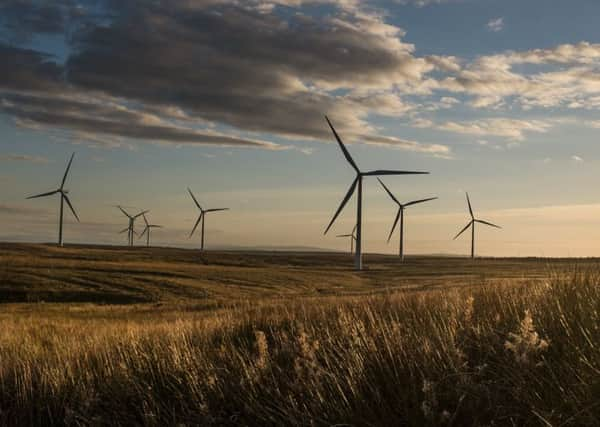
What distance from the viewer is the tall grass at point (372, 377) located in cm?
814

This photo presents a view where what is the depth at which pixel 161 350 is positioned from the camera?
1502 centimetres

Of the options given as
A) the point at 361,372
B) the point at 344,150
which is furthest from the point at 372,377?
the point at 344,150

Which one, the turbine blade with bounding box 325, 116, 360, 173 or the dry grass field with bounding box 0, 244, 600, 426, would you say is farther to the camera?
the turbine blade with bounding box 325, 116, 360, 173

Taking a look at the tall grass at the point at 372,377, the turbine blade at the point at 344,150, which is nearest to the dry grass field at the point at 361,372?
the tall grass at the point at 372,377

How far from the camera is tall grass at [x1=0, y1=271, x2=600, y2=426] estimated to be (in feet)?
26.7

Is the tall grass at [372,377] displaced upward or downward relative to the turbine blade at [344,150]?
downward

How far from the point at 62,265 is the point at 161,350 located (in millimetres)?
63595

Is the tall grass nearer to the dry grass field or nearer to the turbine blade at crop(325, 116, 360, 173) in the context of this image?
the dry grass field

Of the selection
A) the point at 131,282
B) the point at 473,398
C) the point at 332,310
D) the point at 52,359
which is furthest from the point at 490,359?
the point at 131,282

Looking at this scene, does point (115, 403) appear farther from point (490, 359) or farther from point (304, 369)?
point (490, 359)

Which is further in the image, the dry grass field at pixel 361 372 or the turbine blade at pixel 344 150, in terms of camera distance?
the turbine blade at pixel 344 150

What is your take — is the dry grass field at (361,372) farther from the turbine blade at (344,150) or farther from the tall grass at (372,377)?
the turbine blade at (344,150)

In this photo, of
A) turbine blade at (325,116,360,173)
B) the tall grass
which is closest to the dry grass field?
the tall grass

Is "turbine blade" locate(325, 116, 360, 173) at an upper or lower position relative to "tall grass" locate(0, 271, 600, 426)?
upper
